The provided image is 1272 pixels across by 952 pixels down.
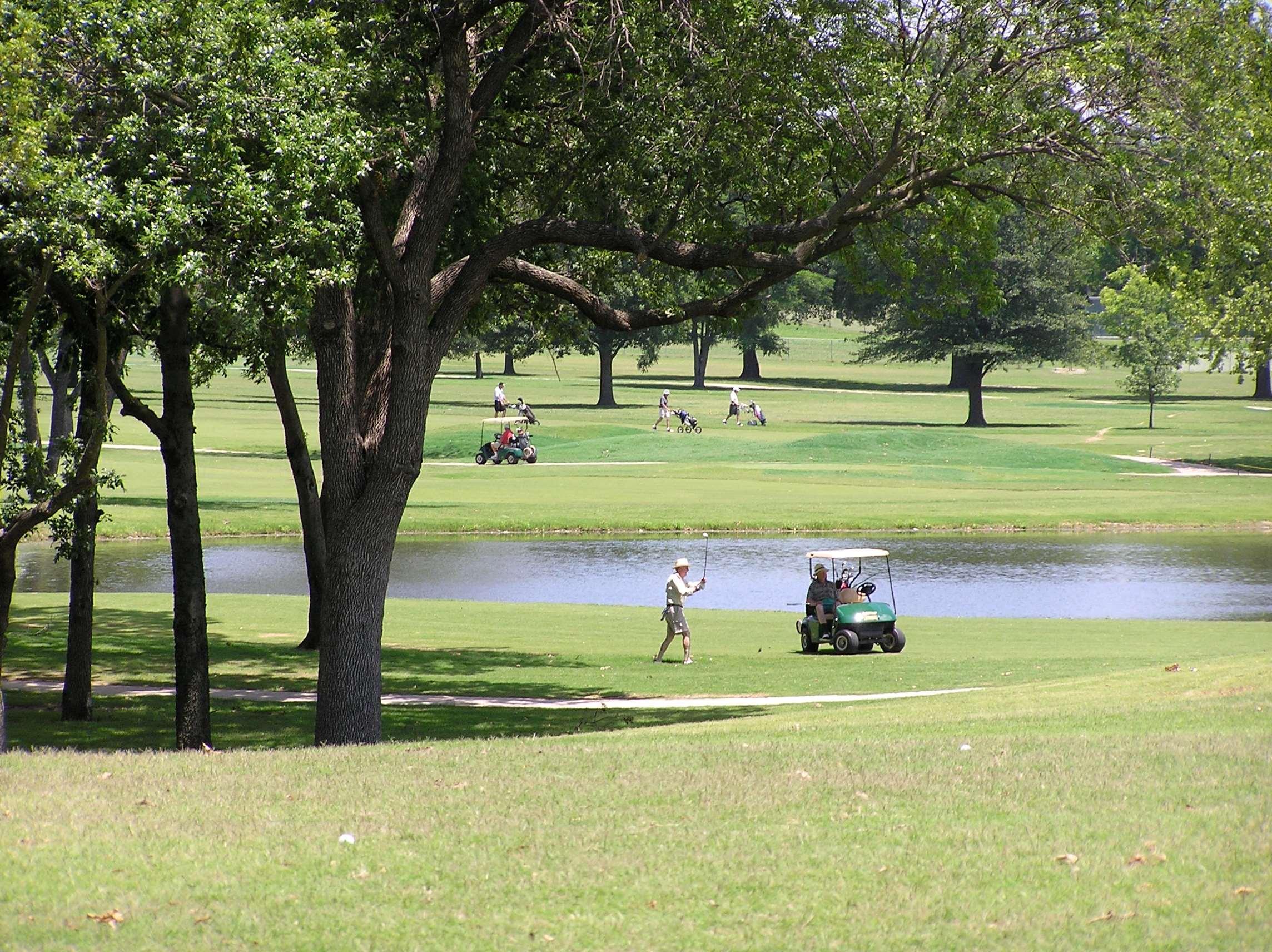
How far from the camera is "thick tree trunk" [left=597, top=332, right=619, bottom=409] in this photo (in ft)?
279

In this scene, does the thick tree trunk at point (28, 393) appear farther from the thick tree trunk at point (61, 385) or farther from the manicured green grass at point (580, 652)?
the manicured green grass at point (580, 652)

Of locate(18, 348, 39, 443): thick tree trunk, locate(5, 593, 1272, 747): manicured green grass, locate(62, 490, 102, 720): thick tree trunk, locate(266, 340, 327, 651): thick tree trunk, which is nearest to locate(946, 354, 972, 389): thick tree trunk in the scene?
locate(18, 348, 39, 443): thick tree trunk

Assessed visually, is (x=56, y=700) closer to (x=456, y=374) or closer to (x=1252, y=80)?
(x=1252, y=80)

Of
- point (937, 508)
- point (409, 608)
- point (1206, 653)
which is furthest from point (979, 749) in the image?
point (937, 508)

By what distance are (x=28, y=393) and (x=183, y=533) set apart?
15.7 meters

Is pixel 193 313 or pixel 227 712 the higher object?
pixel 193 313

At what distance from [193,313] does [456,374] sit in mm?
98983

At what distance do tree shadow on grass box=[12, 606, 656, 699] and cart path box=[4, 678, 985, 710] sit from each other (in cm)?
32

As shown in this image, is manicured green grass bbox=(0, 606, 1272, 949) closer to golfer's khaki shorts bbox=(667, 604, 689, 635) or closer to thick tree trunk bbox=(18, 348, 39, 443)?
golfer's khaki shorts bbox=(667, 604, 689, 635)

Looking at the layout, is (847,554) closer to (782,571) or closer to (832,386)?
(782,571)

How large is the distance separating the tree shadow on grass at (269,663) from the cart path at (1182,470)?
36777 mm

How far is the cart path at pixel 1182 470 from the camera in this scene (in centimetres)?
5281

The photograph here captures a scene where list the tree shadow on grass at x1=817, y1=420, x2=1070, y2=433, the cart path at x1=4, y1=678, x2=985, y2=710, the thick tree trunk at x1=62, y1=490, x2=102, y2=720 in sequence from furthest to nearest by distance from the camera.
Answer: the tree shadow on grass at x1=817, y1=420, x2=1070, y2=433 < the cart path at x1=4, y1=678, x2=985, y2=710 < the thick tree trunk at x1=62, y1=490, x2=102, y2=720

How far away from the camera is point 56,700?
18.4 meters
